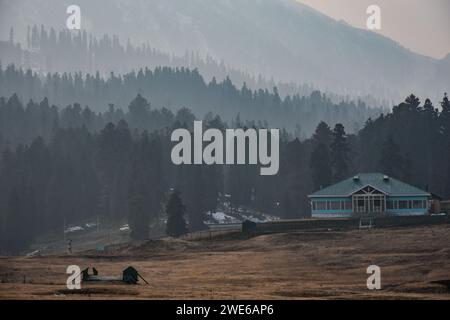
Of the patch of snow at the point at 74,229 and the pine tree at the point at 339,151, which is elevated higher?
the pine tree at the point at 339,151

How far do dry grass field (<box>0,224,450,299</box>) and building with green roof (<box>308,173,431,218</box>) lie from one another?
14569 millimetres

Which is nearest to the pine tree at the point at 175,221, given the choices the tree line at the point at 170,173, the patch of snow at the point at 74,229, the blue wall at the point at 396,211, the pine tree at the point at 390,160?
the blue wall at the point at 396,211

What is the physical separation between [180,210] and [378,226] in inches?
974

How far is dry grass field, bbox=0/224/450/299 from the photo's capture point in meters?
52.0

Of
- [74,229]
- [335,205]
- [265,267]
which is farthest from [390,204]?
[74,229]

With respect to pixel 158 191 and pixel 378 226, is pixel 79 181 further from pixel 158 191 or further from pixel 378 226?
pixel 378 226

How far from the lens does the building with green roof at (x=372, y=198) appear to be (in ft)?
324

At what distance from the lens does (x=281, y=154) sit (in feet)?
497

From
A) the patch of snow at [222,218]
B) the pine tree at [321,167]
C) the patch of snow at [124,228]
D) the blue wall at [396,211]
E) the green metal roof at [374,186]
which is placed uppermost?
the pine tree at [321,167]

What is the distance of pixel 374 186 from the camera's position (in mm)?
99062

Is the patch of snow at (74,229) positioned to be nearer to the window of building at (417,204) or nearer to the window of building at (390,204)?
the window of building at (390,204)

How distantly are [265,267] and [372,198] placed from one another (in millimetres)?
35066

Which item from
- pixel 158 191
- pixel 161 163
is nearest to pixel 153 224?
pixel 158 191

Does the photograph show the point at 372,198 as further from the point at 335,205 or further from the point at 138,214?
the point at 138,214
